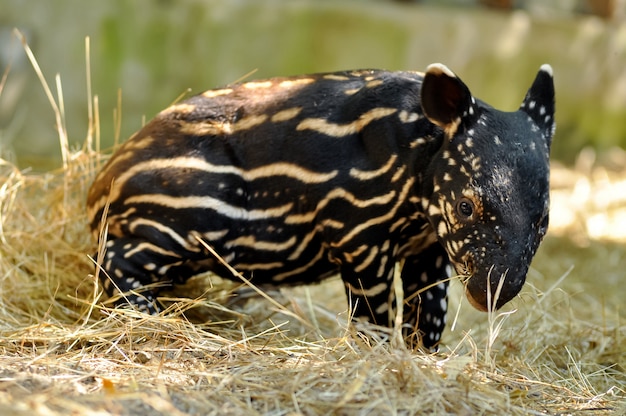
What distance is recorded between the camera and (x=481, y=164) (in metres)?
3.44

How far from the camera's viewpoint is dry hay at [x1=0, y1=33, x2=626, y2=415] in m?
2.94

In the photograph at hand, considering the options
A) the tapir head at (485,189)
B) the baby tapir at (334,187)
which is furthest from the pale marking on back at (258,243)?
the tapir head at (485,189)

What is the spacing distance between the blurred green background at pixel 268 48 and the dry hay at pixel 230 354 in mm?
3116

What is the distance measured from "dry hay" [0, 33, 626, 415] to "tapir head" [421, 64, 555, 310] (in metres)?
0.23

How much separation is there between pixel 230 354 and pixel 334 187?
88 cm

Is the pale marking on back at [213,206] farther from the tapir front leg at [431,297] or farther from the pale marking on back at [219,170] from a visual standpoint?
the tapir front leg at [431,297]

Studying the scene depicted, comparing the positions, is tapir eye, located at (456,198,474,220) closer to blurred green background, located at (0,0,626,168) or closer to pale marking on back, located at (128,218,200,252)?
pale marking on back, located at (128,218,200,252)

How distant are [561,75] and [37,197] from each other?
637 cm

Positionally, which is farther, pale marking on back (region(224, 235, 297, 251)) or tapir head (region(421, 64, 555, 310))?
Answer: pale marking on back (region(224, 235, 297, 251))

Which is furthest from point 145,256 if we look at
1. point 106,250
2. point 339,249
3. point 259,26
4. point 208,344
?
point 259,26

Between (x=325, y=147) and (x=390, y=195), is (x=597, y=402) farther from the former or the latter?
(x=325, y=147)

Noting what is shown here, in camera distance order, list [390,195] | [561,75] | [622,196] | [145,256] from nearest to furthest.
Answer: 1. [390,195]
2. [145,256]
3. [622,196]
4. [561,75]

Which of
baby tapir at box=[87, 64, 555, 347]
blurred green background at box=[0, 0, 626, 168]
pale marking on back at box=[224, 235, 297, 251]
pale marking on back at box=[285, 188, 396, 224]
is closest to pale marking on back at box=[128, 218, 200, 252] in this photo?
baby tapir at box=[87, 64, 555, 347]

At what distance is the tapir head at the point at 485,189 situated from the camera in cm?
338
